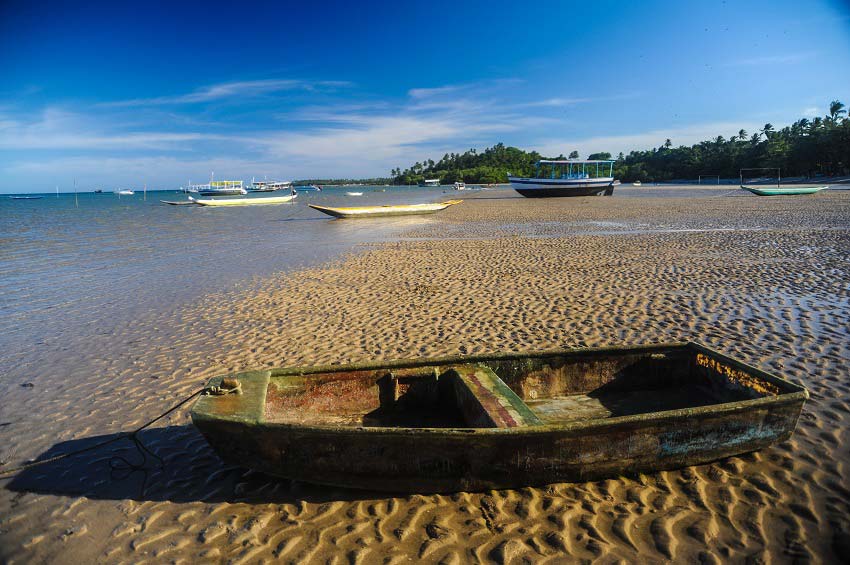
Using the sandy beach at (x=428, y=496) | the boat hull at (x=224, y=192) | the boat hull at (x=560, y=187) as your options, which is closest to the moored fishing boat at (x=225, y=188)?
the boat hull at (x=224, y=192)

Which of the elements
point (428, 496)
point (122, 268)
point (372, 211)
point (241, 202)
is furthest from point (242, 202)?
point (428, 496)

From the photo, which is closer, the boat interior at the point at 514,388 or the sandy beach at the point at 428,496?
the sandy beach at the point at 428,496

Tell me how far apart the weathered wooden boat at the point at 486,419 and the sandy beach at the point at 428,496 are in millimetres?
290

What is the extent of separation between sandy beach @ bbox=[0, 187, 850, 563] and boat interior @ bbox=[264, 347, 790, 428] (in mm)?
743

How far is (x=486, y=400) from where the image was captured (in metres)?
4.43

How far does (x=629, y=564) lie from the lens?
3.33 m

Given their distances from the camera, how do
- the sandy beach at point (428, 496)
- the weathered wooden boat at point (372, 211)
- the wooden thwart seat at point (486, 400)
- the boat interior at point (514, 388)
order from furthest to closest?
the weathered wooden boat at point (372, 211)
the boat interior at point (514, 388)
the wooden thwart seat at point (486, 400)
the sandy beach at point (428, 496)

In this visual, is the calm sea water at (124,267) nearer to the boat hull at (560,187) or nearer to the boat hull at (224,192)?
the boat hull at (560,187)

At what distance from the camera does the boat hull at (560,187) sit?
53984 millimetres

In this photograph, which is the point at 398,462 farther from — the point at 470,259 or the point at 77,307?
the point at 470,259

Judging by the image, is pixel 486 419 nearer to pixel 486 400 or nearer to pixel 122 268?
pixel 486 400

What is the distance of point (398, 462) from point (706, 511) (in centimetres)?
261

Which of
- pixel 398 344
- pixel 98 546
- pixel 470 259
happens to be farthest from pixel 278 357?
pixel 470 259

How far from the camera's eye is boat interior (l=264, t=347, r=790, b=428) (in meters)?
4.66
